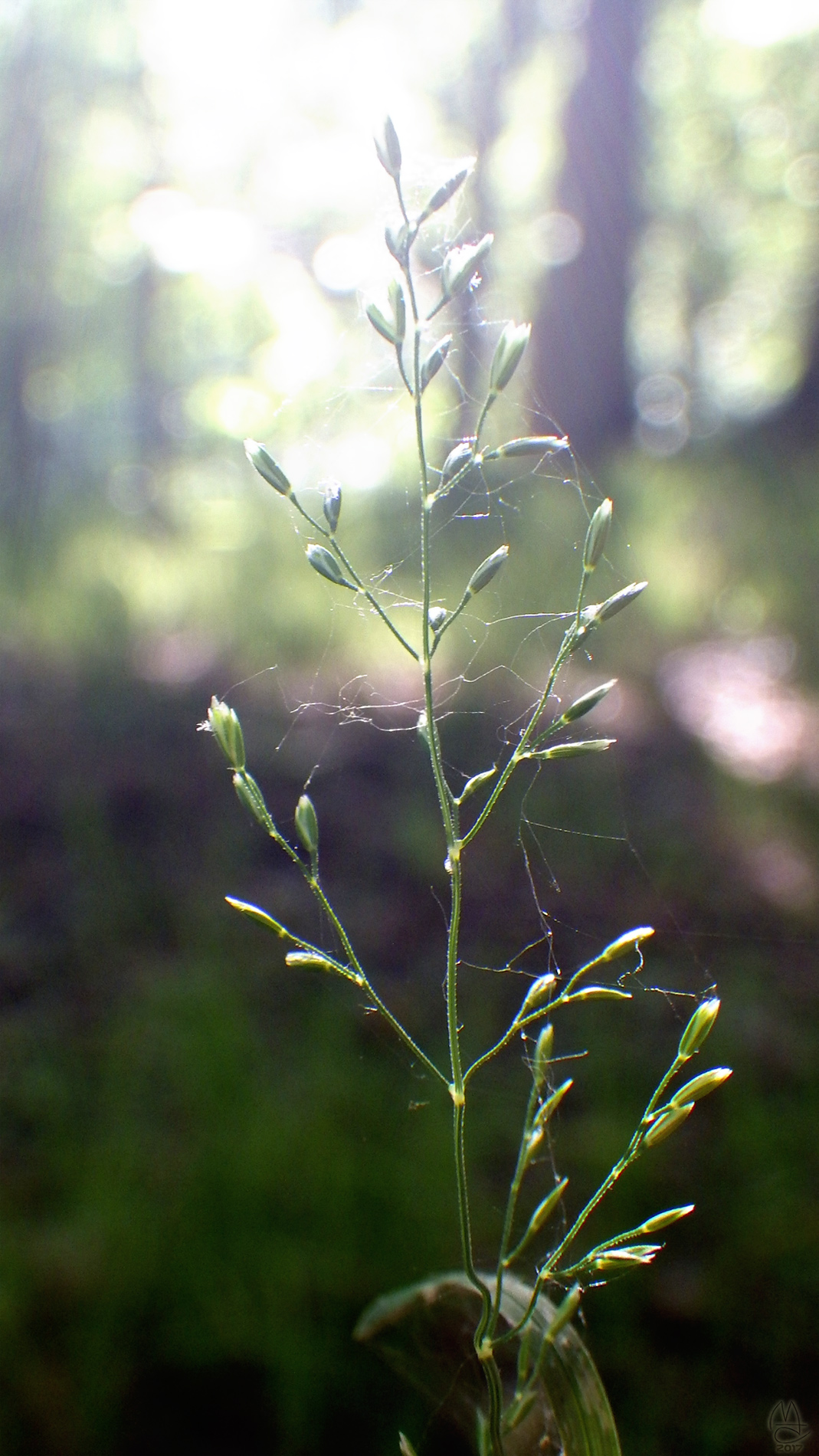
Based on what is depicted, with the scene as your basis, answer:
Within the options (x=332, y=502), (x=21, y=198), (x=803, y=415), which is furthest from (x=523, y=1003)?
(x=21, y=198)

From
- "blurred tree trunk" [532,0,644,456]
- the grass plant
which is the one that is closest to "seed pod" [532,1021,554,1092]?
the grass plant

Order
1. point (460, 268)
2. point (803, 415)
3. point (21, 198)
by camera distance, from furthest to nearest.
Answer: point (21, 198) < point (803, 415) < point (460, 268)

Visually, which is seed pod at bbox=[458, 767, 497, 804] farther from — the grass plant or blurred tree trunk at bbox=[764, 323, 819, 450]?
blurred tree trunk at bbox=[764, 323, 819, 450]

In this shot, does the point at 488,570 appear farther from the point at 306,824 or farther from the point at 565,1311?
the point at 565,1311

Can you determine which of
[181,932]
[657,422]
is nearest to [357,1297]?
[181,932]

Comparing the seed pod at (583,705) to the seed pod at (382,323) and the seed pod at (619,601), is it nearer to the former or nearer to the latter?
the seed pod at (619,601)

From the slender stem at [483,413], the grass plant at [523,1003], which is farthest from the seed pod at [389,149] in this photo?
the slender stem at [483,413]

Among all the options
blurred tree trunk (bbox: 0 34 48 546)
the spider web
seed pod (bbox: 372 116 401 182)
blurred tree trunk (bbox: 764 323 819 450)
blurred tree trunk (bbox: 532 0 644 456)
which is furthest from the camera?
blurred tree trunk (bbox: 0 34 48 546)

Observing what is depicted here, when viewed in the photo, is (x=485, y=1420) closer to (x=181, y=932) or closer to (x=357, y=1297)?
(x=357, y=1297)
